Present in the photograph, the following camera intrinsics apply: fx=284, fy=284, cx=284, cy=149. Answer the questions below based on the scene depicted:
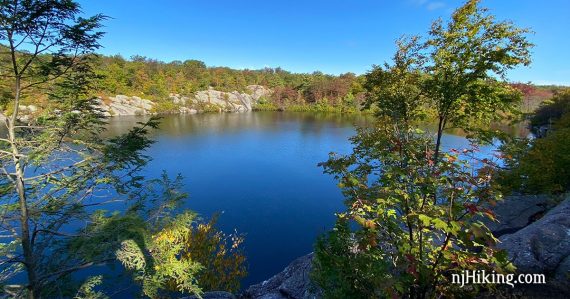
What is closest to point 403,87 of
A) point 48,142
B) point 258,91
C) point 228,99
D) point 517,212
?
point 517,212

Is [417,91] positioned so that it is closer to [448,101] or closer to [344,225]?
[448,101]

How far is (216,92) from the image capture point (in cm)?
9325

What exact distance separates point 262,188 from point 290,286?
1236cm

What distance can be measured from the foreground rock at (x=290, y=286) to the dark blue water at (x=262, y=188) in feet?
5.97

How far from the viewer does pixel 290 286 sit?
7590 mm

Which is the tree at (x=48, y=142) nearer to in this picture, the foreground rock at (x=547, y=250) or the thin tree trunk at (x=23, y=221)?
the thin tree trunk at (x=23, y=221)

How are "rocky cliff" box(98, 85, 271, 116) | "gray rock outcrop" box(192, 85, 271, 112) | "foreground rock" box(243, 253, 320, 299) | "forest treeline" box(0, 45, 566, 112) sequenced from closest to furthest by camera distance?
"foreground rock" box(243, 253, 320, 299) < "rocky cliff" box(98, 85, 271, 116) < "forest treeline" box(0, 45, 566, 112) < "gray rock outcrop" box(192, 85, 271, 112)

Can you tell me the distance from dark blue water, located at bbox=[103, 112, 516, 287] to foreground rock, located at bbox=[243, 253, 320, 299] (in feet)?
5.97

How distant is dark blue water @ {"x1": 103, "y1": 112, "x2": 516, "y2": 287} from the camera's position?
44.1 ft

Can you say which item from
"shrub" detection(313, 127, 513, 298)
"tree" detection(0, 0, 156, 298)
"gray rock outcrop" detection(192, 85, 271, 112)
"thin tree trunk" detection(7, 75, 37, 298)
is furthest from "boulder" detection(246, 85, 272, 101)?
"shrub" detection(313, 127, 513, 298)

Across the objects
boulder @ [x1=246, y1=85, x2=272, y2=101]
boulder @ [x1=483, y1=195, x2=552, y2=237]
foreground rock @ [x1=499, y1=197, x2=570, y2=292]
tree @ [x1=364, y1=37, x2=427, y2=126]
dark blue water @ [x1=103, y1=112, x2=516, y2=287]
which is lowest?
dark blue water @ [x1=103, y1=112, x2=516, y2=287]

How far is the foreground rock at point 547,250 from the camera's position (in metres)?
3.94

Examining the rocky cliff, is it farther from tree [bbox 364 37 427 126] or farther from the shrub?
the shrub

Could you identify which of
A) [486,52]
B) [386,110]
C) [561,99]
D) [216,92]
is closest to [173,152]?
[386,110]
